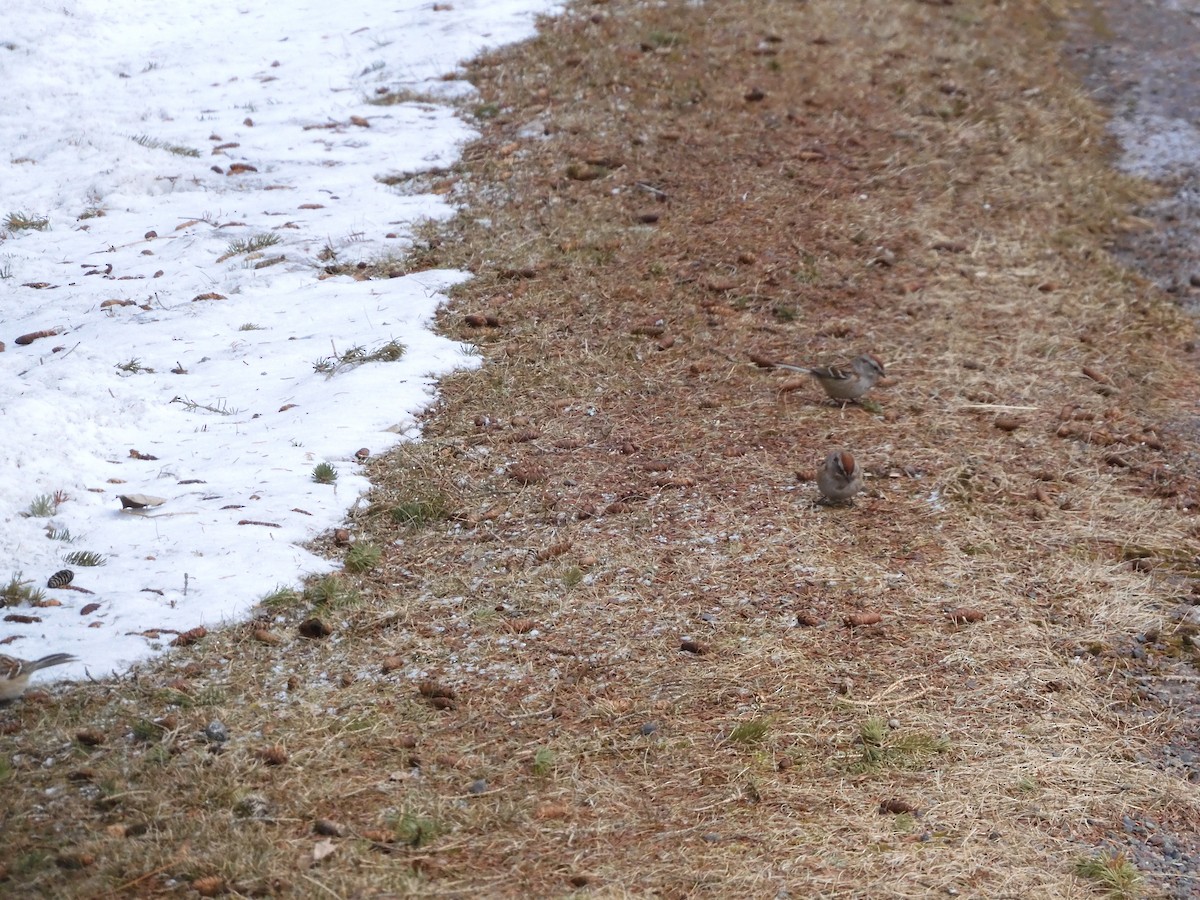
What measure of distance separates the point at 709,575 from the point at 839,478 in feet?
2.71

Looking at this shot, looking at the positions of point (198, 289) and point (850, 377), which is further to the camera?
point (198, 289)

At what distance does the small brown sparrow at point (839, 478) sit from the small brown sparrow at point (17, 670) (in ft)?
10.4

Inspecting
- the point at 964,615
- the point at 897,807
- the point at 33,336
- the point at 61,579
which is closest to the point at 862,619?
the point at 964,615

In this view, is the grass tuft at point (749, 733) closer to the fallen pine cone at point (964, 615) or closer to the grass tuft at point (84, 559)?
the fallen pine cone at point (964, 615)

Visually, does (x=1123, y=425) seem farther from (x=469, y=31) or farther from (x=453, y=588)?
(x=469, y=31)

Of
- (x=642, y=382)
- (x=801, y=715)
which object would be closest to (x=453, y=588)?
(x=801, y=715)

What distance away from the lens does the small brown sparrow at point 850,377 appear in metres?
5.78

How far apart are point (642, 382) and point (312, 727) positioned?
2.87m

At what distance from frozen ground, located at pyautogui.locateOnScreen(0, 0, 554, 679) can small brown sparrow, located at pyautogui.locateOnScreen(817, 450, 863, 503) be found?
2.03 meters

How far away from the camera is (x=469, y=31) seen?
30.0 ft

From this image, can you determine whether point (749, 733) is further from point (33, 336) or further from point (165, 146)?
point (165, 146)

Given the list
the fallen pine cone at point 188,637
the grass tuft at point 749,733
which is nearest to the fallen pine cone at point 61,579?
the fallen pine cone at point 188,637

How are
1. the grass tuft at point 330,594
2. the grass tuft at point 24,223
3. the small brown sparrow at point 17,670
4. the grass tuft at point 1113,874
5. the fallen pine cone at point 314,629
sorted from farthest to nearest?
1. the grass tuft at point 24,223
2. the grass tuft at point 330,594
3. the fallen pine cone at point 314,629
4. the small brown sparrow at point 17,670
5. the grass tuft at point 1113,874

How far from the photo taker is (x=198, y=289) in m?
6.40
